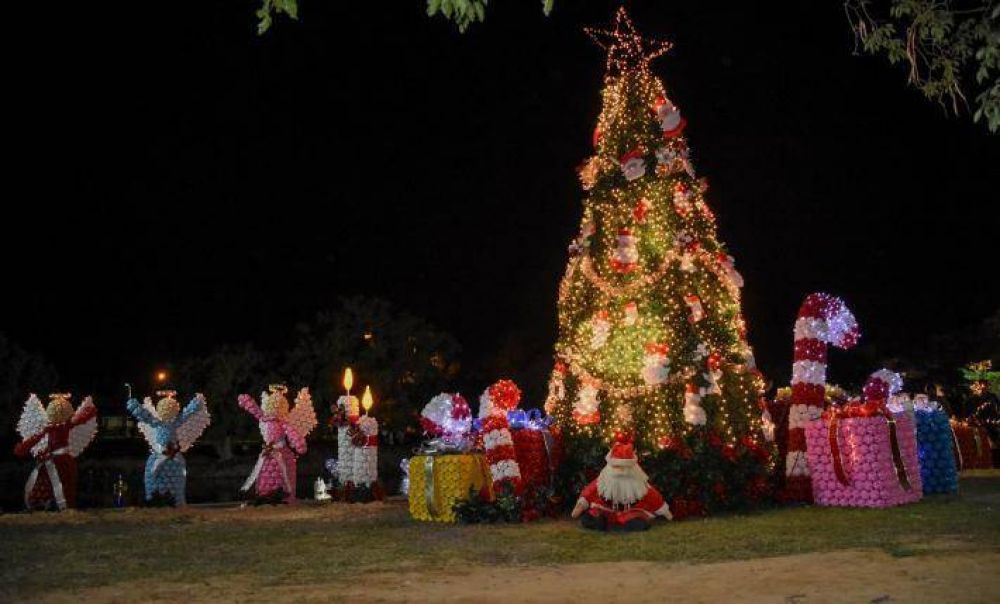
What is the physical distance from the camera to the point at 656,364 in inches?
506

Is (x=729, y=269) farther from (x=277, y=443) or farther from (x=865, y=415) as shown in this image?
(x=277, y=443)

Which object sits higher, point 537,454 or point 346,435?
point 346,435

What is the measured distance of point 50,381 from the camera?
37.4m

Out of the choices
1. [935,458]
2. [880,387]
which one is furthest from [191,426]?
[935,458]

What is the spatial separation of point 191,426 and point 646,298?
8.34 m

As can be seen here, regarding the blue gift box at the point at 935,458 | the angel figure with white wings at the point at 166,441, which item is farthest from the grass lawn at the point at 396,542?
the angel figure with white wings at the point at 166,441

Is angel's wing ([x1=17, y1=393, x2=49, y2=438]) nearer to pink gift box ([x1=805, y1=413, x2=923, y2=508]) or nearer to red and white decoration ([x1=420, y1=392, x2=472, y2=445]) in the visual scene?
→ red and white decoration ([x1=420, y1=392, x2=472, y2=445])

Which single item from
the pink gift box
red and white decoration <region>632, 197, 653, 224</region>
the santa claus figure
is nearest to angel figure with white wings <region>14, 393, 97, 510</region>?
the santa claus figure

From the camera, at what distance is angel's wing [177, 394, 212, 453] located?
54.2 ft

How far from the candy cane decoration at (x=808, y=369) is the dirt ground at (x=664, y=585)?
528 cm

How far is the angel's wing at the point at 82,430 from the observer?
1617 cm

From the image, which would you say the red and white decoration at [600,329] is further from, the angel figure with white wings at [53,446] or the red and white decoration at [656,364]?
the angel figure with white wings at [53,446]

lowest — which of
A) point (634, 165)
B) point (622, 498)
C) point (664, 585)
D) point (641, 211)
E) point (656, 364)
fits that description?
point (664, 585)

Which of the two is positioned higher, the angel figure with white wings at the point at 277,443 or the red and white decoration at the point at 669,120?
the red and white decoration at the point at 669,120
